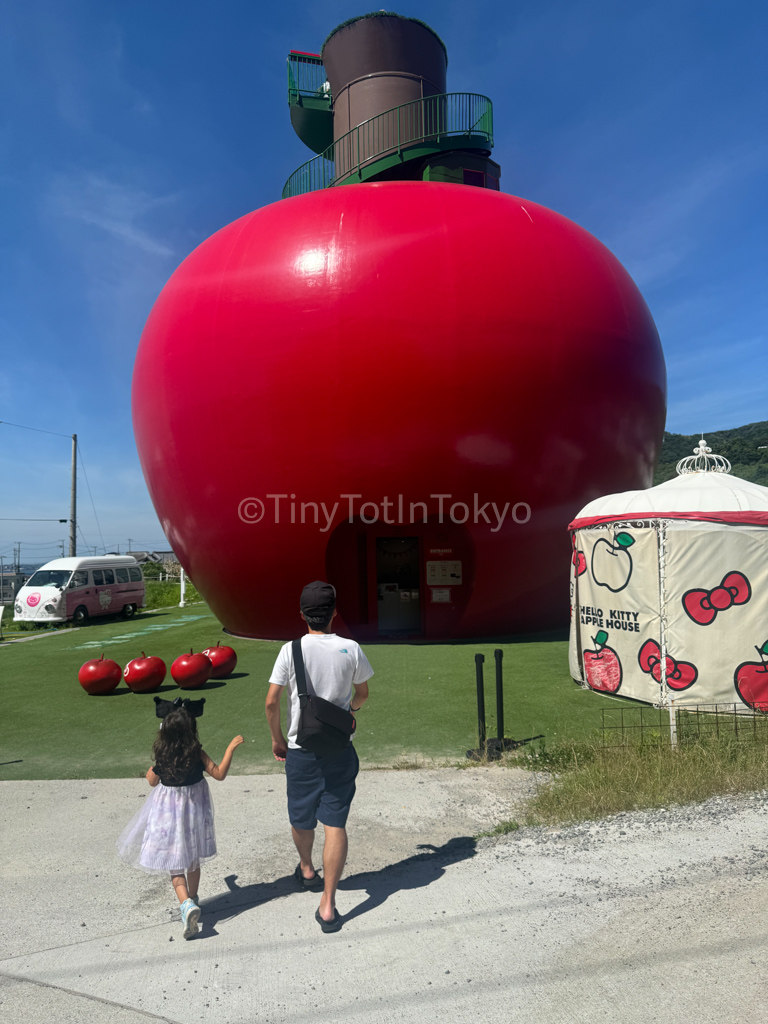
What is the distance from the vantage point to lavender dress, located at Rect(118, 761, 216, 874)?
3.37m

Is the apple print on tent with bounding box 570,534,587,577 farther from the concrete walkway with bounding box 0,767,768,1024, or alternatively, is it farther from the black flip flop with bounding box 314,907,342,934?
the black flip flop with bounding box 314,907,342,934

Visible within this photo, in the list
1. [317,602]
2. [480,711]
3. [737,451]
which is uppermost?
[737,451]

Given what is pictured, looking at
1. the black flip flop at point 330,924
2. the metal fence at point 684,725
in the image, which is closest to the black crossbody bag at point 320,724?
the black flip flop at point 330,924

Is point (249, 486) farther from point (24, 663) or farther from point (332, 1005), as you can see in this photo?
point (332, 1005)

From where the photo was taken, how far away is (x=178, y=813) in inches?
135

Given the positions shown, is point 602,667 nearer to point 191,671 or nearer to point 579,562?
point 579,562

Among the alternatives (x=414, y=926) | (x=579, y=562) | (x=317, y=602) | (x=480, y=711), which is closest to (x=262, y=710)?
(x=480, y=711)

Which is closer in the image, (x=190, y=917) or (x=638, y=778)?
(x=190, y=917)

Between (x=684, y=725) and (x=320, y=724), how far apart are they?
4.72 metres

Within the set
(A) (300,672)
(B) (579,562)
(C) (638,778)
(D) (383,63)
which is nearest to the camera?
(A) (300,672)

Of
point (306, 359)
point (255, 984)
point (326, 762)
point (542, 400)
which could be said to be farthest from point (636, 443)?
point (255, 984)

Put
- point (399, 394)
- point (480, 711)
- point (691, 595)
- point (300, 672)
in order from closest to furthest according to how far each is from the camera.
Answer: point (300, 672) → point (480, 711) → point (691, 595) → point (399, 394)

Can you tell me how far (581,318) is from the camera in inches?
460

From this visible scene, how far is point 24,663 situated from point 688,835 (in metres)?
11.7
